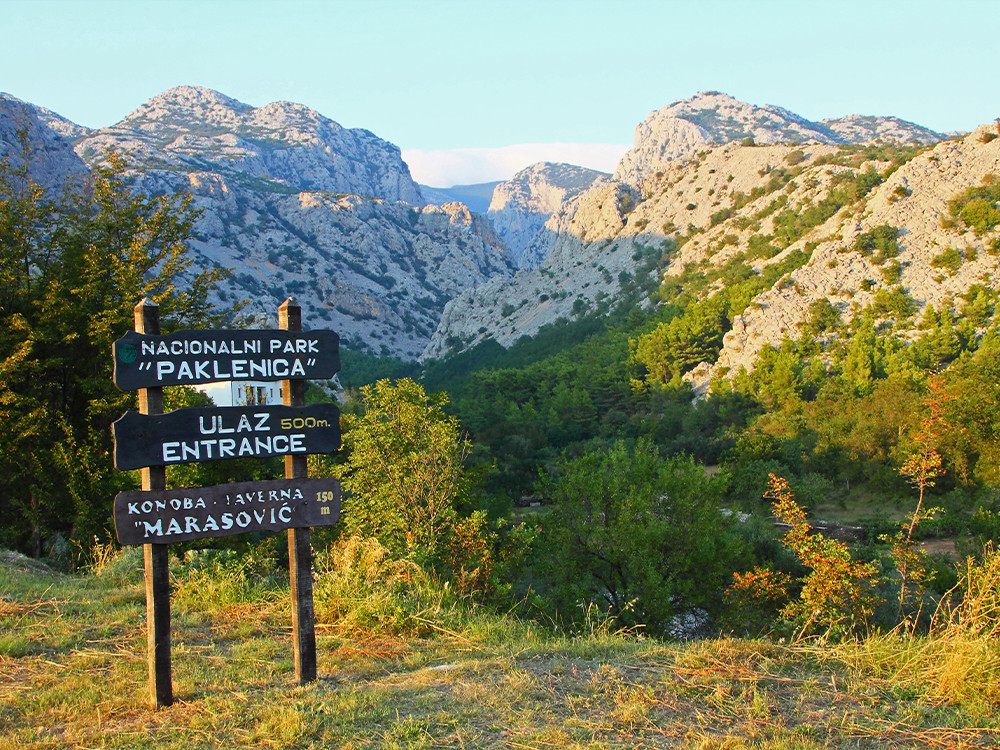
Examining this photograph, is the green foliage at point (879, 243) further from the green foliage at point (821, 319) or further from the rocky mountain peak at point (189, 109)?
the rocky mountain peak at point (189, 109)

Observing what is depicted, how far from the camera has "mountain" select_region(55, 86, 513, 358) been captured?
93375mm

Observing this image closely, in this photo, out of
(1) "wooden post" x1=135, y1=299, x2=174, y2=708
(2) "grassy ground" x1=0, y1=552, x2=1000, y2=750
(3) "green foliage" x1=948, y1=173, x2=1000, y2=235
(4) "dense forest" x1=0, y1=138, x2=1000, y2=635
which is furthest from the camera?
(3) "green foliage" x1=948, y1=173, x2=1000, y2=235

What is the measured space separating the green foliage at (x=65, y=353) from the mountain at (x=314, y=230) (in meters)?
50.6

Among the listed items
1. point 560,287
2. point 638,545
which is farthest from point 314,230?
point 638,545

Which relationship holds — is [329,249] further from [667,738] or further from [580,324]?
[667,738]

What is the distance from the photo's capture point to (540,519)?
2120 cm

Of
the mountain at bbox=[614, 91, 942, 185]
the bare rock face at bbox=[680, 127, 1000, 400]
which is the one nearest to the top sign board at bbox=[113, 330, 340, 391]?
the bare rock face at bbox=[680, 127, 1000, 400]

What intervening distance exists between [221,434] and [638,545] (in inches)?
556

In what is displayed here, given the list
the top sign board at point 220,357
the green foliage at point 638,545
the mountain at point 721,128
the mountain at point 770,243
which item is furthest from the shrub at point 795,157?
the top sign board at point 220,357

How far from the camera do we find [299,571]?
5305 mm

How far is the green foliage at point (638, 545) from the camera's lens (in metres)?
16.5

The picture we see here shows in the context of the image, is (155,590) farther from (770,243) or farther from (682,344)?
(770,243)

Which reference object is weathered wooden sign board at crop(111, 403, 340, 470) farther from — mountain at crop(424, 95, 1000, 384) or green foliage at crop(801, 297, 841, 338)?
green foliage at crop(801, 297, 841, 338)

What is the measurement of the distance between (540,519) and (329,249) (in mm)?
89868
